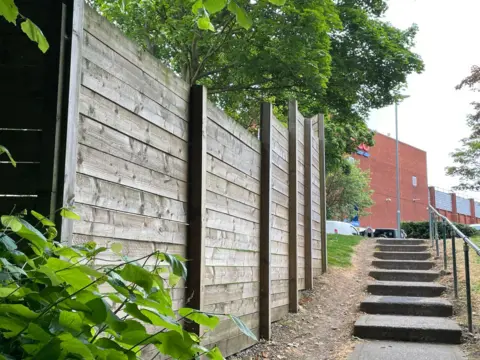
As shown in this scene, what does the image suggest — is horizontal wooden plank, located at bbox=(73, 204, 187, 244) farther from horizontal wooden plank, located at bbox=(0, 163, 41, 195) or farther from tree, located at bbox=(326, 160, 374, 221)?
tree, located at bbox=(326, 160, 374, 221)

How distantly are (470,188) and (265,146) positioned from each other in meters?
26.7

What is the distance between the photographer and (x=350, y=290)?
25.1 feet

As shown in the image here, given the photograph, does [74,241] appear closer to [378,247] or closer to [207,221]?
[207,221]

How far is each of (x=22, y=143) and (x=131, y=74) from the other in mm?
888

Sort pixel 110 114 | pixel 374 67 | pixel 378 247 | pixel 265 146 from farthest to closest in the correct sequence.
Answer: pixel 374 67 → pixel 378 247 → pixel 265 146 → pixel 110 114

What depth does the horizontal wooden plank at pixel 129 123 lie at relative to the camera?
8.22ft

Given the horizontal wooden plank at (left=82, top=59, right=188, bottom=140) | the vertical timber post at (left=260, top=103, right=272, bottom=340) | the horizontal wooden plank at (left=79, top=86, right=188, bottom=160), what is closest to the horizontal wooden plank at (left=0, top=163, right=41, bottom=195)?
the horizontal wooden plank at (left=79, top=86, right=188, bottom=160)

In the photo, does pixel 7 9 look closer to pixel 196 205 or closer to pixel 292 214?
pixel 196 205

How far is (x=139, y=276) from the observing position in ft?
3.77

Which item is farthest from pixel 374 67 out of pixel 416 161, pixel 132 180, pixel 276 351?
pixel 416 161

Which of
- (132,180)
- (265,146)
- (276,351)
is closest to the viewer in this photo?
(132,180)

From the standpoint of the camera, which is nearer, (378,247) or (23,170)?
(23,170)

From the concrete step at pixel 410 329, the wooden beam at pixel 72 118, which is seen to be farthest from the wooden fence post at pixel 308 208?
the wooden beam at pixel 72 118

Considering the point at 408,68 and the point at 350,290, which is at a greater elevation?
the point at 408,68
